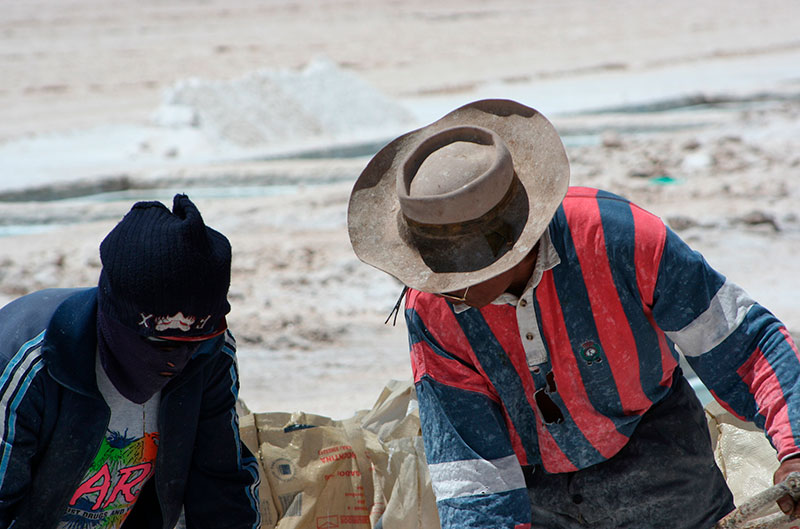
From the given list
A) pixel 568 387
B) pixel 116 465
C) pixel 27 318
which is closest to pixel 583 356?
pixel 568 387

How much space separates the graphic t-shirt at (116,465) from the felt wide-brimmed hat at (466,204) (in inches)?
26.1

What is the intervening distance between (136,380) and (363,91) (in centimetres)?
1118

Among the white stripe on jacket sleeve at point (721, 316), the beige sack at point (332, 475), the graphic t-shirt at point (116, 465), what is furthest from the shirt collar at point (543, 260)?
the beige sack at point (332, 475)

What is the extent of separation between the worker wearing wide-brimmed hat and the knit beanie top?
1.23 feet

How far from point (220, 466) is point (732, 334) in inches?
51.8

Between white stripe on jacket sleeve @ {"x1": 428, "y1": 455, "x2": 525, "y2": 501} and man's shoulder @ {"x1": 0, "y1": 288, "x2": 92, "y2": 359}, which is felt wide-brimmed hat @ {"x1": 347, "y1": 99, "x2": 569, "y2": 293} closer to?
white stripe on jacket sleeve @ {"x1": 428, "y1": 455, "x2": 525, "y2": 501}

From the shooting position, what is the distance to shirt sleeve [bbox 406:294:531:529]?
7.15ft

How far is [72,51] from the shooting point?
20391 millimetres

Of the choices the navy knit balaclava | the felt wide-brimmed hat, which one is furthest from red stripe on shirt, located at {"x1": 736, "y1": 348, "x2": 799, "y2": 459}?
the navy knit balaclava

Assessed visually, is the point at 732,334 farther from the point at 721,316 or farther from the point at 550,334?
the point at 550,334

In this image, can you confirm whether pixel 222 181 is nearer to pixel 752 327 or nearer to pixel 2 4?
pixel 752 327

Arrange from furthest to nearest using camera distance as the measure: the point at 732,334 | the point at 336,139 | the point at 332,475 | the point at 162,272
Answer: the point at 336,139 → the point at 332,475 → the point at 732,334 → the point at 162,272

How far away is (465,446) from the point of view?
2195 mm

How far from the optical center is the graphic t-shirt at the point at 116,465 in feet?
7.07
